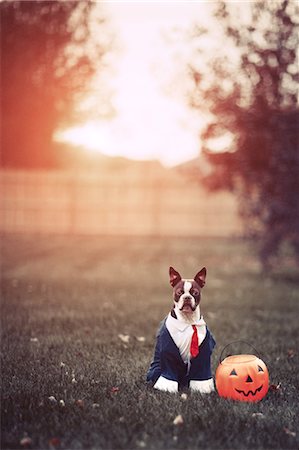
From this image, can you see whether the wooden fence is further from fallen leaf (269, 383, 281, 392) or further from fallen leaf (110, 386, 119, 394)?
fallen leaf (110, 386, 119, 394)

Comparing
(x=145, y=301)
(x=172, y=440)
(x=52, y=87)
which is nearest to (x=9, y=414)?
(x=172, y=440)

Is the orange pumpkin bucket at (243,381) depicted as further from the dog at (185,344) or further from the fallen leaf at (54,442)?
the fallen leaf at (54,442)

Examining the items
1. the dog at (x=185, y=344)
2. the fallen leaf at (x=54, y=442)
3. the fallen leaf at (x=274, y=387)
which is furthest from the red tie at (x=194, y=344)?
the fallen leaf at (x=54, y=442)

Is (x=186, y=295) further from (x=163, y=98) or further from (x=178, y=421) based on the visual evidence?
(x=163, y=98)

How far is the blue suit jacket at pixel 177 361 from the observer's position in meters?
5.18

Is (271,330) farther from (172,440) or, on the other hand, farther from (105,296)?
(172,440)

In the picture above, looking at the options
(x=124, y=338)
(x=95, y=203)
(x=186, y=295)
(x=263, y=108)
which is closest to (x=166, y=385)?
(x=186, y=295)

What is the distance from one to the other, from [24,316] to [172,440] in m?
4.73

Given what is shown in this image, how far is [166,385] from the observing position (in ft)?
17.2

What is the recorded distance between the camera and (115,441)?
4184 millimetres

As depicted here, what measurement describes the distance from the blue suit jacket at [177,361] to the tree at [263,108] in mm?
7592

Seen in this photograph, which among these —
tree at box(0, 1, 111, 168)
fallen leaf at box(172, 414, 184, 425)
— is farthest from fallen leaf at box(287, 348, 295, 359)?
tree at box(0, 1, 111, 168)

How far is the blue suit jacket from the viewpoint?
518 centimetres

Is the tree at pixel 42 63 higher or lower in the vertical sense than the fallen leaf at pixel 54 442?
higher
